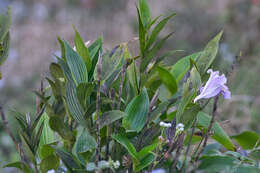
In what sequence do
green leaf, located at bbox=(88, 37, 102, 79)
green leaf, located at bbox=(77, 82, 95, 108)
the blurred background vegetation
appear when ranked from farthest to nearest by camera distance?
the blurred background vegetation, green leaf, located at bbox=(88, 37, 102, 79), green leaf, located at bbox=(77, 82, 95, 108)

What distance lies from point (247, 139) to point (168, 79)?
0.84 feet

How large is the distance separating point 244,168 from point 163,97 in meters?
0.24

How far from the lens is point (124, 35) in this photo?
4570 millimetres

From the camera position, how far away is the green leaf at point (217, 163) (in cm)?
68

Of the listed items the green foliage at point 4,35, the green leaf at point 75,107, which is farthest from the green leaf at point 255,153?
the green foliage at point 4,35

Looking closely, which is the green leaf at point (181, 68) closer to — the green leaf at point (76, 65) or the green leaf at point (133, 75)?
the green leaf at point (133, 75)

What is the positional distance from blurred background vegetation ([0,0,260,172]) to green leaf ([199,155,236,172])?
4.12ft

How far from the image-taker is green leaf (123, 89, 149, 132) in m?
0.70

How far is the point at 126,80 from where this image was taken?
30.5 inches

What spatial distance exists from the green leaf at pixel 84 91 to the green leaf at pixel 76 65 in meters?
0.03

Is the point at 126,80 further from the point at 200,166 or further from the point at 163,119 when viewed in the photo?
the point at 200,166

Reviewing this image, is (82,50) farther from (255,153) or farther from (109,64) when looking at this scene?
(255,153)

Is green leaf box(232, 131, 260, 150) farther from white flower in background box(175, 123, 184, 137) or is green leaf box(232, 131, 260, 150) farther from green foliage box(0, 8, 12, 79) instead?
green foliage box(0, 8, 12, 79)

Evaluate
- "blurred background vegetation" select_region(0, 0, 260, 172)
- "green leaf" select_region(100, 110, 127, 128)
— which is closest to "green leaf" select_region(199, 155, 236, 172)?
"green leaf" select_region(100, 110, 127, 128)
